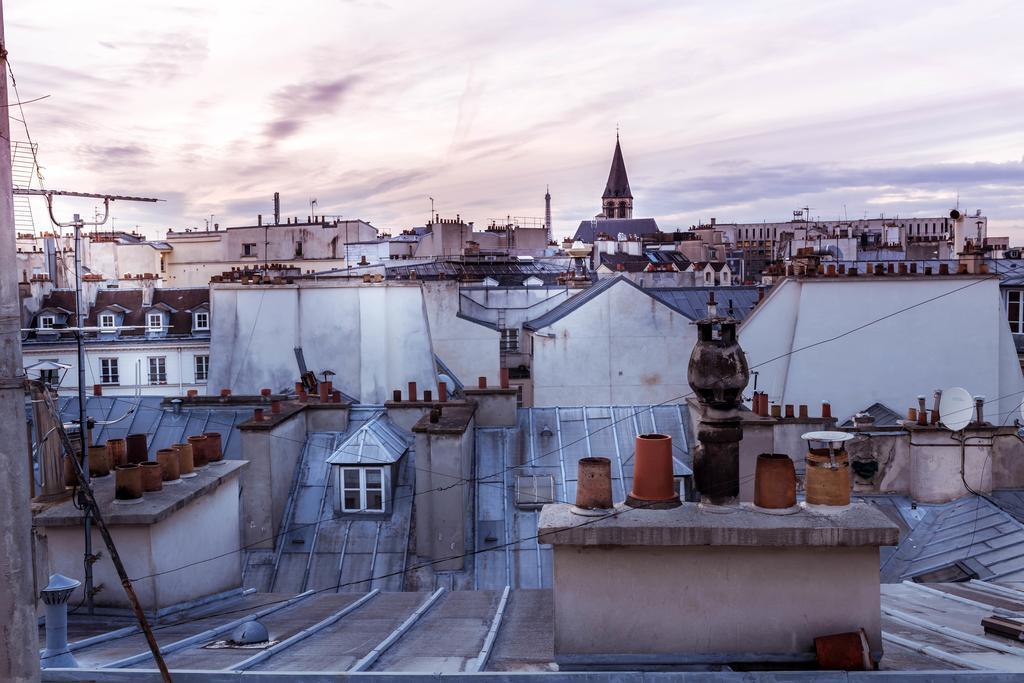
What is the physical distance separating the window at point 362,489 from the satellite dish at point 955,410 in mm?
9950

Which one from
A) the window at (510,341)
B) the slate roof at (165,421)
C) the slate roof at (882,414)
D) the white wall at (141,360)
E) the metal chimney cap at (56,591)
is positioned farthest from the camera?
the window at (510,341)

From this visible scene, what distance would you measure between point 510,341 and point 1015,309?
20512 millimetres

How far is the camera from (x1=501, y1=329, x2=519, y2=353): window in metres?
43.2

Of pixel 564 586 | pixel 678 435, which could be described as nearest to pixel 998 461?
pixel 678 435

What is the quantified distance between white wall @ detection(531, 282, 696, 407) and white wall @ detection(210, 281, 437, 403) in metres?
4.64

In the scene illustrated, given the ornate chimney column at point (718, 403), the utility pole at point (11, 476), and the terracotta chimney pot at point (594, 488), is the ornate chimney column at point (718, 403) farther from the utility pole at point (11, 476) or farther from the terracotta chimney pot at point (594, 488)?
the utility pole at point (11, 476)

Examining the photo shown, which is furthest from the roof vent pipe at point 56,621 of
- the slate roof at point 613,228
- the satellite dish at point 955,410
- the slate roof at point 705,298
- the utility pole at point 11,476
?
the slate roof at point 613,228

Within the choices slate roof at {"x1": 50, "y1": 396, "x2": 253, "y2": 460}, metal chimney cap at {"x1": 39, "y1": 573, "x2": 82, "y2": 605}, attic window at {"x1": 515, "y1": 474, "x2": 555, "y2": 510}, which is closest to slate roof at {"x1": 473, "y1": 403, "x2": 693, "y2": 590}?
attic window at {"x1": 515, "y1": 474, "x2": 555, "y2": 510}

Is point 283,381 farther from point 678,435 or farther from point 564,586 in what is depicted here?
point 564,586

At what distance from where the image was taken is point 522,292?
4478cm

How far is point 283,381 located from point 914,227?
11893cm

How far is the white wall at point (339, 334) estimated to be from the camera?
32.4 meters

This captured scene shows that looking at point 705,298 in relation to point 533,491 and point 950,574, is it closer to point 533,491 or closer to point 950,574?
point 533,491

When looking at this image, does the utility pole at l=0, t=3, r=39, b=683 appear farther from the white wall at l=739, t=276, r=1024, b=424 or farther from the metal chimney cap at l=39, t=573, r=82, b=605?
the white wall at l=739, t=276, r=1024, b=424
